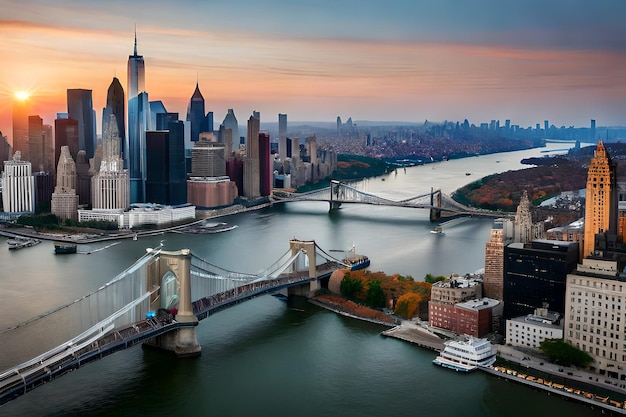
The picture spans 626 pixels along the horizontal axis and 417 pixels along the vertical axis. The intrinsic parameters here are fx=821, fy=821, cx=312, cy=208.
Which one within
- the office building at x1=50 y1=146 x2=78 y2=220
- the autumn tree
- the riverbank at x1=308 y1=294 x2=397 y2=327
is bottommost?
the riverbank at x1=308 y1=294 x2=397 y2=327

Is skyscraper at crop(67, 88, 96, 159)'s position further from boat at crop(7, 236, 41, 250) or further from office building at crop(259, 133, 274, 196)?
boat at crop(7, 236, 41, 250)

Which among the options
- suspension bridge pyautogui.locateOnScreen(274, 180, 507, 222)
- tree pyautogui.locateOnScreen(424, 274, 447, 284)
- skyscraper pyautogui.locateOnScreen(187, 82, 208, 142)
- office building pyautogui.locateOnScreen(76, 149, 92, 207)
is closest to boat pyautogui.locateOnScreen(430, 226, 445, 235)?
suspension bridge pyautogui.locateOnScreen(274, 180, 507, 222)

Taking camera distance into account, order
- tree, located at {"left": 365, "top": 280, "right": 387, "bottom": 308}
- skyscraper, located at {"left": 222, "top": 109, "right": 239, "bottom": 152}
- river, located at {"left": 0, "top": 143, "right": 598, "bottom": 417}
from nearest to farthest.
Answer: river, located at {"left": 0, "top": 143, "right": 598, "bottom": 417} < tree, located at {"left": 365, "top": 280, "right": 387, "bottom": 308} < skyscraper, located at {"left": 222, "top": 109, "right": 239, "bottom": 152}

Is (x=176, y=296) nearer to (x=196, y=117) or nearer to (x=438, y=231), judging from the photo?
(x=438, y=231)

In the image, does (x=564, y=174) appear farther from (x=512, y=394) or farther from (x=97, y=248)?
(x=512, y=394)

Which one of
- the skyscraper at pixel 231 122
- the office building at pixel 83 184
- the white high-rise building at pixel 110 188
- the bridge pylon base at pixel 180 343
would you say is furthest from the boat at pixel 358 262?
the skyscraper at pixel 231 122

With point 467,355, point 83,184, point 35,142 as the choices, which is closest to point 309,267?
point 467,355

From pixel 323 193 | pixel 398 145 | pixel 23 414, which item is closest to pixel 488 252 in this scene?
pixel 23 414
